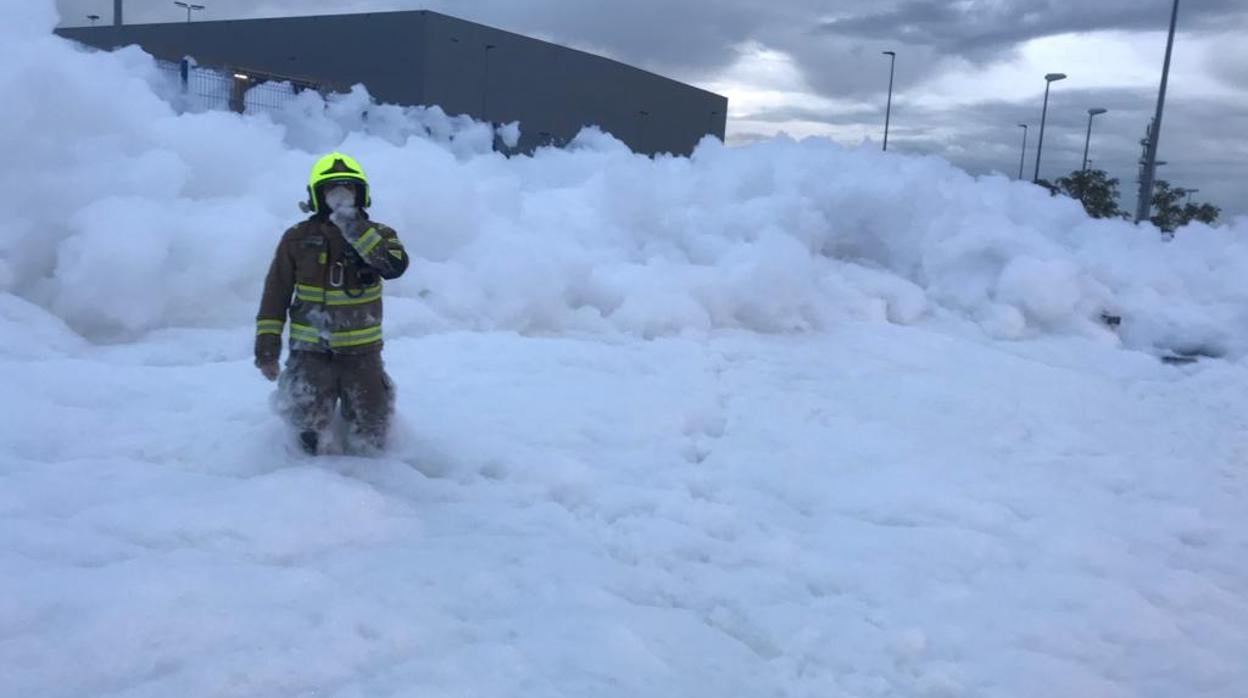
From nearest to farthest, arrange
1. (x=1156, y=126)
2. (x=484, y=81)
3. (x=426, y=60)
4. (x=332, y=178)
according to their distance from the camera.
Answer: (x=332, y=178) < (x=1156, y=126) < (x=426, y=60) < (x=484, y=81)

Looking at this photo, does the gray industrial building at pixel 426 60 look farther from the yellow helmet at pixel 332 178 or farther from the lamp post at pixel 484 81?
the yellow helmet at pixel 332 178

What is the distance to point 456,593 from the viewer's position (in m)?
4.24

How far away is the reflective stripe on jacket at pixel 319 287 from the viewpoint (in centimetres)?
489

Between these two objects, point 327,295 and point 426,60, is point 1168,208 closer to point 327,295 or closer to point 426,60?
point 426,60

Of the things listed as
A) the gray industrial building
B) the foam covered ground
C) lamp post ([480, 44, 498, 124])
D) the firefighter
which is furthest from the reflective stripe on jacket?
lamp post ([480, 44, 498, 124])

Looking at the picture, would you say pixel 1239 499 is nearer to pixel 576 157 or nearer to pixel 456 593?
pixel 456 593

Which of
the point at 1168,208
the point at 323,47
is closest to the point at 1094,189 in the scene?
the point at 1168,208

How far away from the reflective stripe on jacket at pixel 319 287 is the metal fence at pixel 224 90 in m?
8.43

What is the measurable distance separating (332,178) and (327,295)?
555 millimetres

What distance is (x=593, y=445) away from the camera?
6.39 meters

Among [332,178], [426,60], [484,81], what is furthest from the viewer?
[484,81]

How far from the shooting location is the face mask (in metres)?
4.85

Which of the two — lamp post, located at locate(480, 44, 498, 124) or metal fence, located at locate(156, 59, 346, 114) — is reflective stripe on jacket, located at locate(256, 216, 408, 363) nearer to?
metal fence, located at locate(156, 59, 346, 114)

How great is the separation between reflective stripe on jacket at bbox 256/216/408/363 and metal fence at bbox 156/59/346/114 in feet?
27.7
